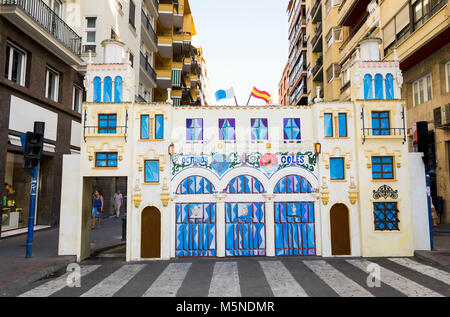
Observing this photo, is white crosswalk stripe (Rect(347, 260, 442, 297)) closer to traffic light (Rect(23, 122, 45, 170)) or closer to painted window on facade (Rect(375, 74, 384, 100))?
painted window on facade (Rect(375, 74, 384, 100))

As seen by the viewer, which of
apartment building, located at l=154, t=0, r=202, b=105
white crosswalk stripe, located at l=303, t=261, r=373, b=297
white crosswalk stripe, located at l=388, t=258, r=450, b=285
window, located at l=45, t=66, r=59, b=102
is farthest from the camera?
apartment building, located at l=154, t=0, r=202, b=105

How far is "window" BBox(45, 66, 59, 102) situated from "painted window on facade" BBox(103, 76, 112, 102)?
25.1ft

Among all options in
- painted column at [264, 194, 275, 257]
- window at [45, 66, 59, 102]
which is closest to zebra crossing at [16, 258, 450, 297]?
painted column at [264, 194, 275, 257]

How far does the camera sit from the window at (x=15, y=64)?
15023 millimetres

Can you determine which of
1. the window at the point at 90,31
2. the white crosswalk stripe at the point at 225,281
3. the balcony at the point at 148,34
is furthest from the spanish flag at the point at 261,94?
the balcony at the point at 148,34

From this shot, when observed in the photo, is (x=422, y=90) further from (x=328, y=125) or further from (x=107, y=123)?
(x=107, y=123)

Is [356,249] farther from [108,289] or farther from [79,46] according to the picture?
[79,46]

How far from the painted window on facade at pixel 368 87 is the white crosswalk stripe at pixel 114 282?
33.0 feet

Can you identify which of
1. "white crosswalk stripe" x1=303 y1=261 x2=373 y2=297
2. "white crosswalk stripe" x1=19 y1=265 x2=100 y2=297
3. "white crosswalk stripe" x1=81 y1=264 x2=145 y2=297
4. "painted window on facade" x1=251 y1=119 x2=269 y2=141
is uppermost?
"painted window on facade" x1=251 y1=119 x2=269 y2=141

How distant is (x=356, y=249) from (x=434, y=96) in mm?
11523

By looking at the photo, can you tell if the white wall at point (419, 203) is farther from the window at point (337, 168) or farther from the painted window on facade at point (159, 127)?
the painted window on facade at point (159, 127)

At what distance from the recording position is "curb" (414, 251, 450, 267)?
9836 millimetres

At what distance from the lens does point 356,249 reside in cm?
1166

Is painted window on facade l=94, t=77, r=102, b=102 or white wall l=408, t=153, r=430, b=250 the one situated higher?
painted window on facade l=94, t=77, r=102, b=102
